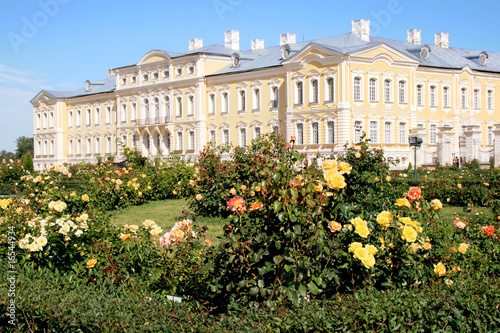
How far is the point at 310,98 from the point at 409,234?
1154 inches

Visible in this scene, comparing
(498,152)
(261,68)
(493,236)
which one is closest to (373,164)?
(493,236)

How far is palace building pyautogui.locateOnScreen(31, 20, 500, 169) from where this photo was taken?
31.9 m

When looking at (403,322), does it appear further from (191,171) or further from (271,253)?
(191,171)

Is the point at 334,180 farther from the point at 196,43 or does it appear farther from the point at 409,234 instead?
the point at 196,43

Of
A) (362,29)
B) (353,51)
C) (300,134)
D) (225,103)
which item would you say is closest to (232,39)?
(225,103)

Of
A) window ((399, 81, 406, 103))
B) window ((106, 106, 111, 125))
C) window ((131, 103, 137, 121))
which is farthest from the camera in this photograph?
window ((106, 106, 111, 125))

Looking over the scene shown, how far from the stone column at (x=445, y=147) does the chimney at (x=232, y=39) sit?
62.8 feet

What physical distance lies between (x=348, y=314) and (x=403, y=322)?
1.19 ft

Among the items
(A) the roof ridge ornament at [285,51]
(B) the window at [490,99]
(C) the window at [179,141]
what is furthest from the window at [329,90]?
(B) the window at [490,99]

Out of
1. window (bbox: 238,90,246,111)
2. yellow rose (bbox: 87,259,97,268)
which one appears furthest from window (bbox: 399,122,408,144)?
yellow rose (bbox: 87,259,97,268)

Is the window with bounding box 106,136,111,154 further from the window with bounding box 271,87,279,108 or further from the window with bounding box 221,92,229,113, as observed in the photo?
the window with bounding box 271,87,279,108

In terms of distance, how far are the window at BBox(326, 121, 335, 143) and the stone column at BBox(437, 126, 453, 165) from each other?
6.09 meters

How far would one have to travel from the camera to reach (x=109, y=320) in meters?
3.98

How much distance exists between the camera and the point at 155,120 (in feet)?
142
